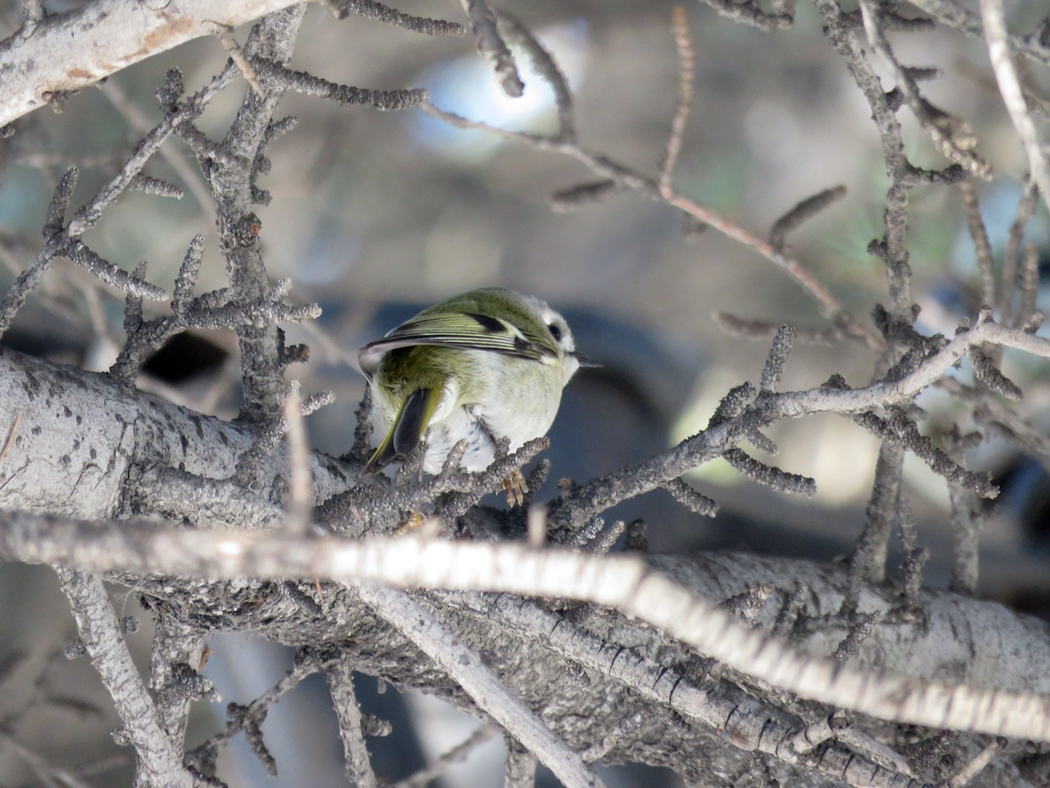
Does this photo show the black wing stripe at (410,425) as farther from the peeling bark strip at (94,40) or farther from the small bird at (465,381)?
the peeling bark strip at (94,40)

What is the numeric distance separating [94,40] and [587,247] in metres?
2.45

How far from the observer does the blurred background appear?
3041mm

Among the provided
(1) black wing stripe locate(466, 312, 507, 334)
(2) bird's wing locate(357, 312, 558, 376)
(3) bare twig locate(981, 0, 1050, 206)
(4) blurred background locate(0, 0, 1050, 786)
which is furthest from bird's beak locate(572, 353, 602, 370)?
(3) bare twig locate(981, 0, 1050, 206)

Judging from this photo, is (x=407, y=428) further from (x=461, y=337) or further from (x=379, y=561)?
(x=379, y=561)

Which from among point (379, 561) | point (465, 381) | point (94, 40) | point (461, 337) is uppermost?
point (461, 337)

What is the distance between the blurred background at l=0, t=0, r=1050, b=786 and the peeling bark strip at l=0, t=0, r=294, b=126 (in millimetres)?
1643

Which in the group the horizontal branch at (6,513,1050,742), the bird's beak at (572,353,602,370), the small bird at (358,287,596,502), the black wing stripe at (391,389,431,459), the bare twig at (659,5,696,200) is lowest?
the horizontal branch at (6,513,1050,742)

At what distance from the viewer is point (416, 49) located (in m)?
3.23

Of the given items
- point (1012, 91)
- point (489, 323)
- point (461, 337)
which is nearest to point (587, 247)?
point (489, 323)

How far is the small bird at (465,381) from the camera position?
222cm

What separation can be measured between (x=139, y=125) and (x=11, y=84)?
1680 millimetres

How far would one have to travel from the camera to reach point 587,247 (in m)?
3.54

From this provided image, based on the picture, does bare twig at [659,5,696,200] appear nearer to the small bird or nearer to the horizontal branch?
the small bird

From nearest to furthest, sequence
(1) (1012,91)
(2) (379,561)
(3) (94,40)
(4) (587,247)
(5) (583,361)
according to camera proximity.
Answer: (2) (379,561), (1) (1012,91), (3) (94,40), (5) (583,361), (4) (587,247)
